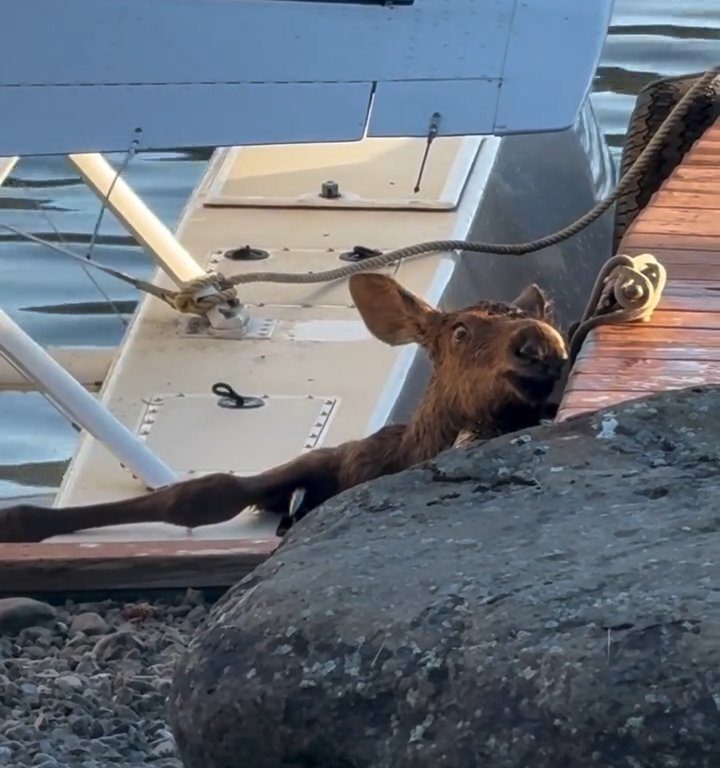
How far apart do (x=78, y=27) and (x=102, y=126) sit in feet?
0.86

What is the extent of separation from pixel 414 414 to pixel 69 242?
262 inches

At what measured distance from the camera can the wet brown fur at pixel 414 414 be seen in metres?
4.32

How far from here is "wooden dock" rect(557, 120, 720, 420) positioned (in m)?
3.78

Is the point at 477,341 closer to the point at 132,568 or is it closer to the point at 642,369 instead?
the point at 642,369

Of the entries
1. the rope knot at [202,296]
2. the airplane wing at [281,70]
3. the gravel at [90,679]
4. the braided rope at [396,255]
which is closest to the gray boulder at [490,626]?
the gravel at [90,679]

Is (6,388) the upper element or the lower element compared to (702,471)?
upper

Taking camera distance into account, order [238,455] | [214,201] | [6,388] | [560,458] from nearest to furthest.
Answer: [560,458] → [238,455] → [6,388] → [214,201]

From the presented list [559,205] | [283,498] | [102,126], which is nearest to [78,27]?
[102,126]

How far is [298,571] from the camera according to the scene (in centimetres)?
262

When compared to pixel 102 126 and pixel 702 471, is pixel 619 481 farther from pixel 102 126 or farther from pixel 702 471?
pixel 102 126

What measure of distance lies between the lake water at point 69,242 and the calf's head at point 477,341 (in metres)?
4.32

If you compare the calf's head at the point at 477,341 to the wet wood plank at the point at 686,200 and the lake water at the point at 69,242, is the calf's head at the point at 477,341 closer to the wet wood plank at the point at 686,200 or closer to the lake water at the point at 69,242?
the wet wood plank at the point at 686,200

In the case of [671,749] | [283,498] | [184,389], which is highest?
[184,389]

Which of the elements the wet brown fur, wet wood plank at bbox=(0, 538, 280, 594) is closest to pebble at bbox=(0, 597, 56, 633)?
wet wood plank at bbox=(0, 538, 280, 594)
